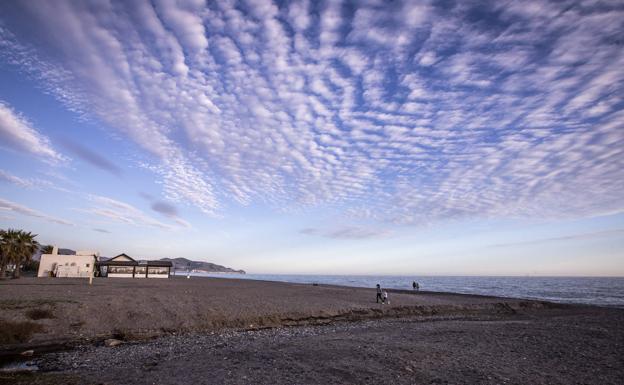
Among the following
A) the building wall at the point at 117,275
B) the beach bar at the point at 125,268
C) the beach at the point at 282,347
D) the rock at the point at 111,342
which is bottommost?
the rock at the point at 111,342

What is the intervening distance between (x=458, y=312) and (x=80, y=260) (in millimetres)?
66827

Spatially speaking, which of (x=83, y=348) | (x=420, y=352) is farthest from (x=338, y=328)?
(x=83, y=348)

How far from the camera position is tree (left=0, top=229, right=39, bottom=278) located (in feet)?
171

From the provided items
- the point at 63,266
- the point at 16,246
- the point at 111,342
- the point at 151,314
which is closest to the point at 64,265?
the point at 63,266

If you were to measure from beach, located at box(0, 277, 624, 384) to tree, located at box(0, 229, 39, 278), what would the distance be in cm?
3748

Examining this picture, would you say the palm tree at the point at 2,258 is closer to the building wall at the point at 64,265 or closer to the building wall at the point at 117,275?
the building wall at the point at 64,265

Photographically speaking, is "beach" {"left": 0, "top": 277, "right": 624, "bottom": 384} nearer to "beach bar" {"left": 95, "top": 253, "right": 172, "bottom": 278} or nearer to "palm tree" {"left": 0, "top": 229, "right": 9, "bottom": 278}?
"palm tree" {"left": 0, "top": 229, "right": 9, "bottom": 278}

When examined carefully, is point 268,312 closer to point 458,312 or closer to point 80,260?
point 458,312

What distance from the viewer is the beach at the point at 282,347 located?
1126 cm

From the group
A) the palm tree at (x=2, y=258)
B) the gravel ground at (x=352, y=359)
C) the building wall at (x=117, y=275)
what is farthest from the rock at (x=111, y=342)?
the building wall at (x=117, y=275)

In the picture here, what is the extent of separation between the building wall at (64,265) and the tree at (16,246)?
4.40 meters

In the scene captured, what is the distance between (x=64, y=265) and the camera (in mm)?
61688

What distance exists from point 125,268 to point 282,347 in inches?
2836

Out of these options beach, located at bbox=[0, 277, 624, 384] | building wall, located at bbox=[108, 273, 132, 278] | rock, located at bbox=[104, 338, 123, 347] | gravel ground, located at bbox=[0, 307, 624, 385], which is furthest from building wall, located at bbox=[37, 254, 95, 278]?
gravel ground, located at bbox=[0, 307, 624, 385]
